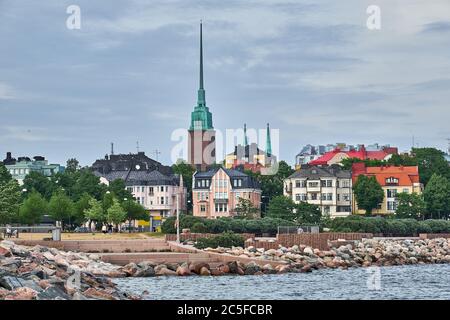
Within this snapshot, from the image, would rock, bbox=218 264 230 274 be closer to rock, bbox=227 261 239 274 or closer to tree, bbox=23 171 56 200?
rock, bbox=227 261 239 274

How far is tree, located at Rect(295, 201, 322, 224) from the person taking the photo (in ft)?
236

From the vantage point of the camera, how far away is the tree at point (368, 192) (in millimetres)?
86500

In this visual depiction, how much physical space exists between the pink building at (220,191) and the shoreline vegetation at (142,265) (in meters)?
28.9

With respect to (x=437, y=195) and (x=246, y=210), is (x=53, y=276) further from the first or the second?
(x=437, y=195)

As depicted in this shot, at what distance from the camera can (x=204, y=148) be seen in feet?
232

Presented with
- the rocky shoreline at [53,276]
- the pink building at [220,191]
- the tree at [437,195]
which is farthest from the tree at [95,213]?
the tree at [437,195]

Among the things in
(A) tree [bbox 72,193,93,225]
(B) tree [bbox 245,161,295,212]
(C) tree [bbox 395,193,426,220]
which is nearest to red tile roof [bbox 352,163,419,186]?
(B) tree [bbox 245,161,295,212]

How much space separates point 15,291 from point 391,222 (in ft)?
175

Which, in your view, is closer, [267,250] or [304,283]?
[304,283]

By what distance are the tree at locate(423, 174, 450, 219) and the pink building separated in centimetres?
1403

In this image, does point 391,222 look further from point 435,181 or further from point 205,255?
point 205,255

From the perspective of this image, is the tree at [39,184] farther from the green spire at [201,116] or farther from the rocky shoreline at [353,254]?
the rocky shoreline at [353,254]
